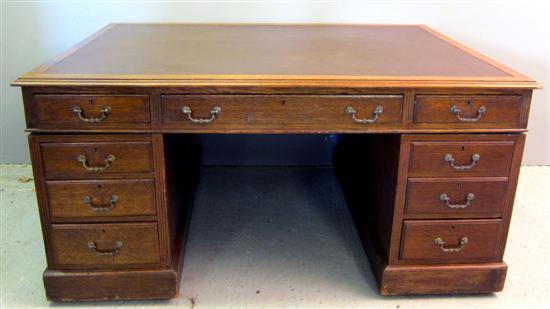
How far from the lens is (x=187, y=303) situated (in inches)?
62.3

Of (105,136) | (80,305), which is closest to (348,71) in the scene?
(105,136)

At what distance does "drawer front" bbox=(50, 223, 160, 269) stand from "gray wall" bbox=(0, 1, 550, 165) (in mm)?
1061

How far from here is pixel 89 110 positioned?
1.38m

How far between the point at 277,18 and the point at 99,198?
45.4 inches

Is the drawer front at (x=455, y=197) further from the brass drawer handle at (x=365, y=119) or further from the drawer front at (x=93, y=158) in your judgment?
the drawer front at (x=93, y=158)

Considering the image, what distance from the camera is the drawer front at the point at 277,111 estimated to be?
1.39m

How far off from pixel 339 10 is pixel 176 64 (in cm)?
99

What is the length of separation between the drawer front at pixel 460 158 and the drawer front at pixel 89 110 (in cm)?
73

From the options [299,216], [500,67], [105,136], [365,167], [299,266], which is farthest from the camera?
[299,216]

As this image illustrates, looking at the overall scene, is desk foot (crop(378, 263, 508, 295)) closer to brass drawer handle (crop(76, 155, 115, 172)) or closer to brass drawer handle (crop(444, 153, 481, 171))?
brass drawer handle (crop(444, 153, 481, 171))

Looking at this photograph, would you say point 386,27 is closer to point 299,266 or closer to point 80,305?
point 299,266

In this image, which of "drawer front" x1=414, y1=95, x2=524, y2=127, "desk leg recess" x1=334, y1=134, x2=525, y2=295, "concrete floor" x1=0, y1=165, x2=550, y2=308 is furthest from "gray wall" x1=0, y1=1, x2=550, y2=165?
"drawer front" x1=414, y1=95, x2=524, y2=127

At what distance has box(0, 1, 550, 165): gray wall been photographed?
2.22m

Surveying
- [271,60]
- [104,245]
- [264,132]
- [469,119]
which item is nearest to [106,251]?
[104,245]
